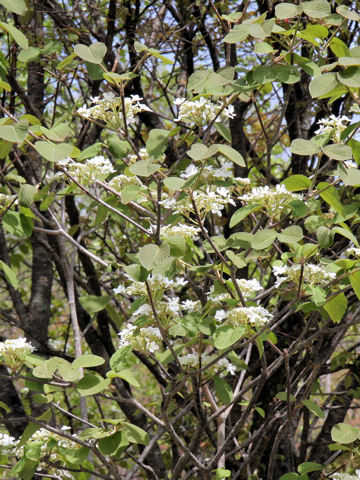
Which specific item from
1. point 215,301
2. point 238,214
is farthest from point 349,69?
point 215,301

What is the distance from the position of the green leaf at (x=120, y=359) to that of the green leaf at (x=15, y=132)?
0.69 metres

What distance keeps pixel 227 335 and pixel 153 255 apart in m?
0.32

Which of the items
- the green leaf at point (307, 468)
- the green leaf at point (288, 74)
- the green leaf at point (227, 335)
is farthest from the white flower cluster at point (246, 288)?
the green leaf at point (307, 468)

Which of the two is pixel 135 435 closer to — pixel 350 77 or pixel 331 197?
pixel 331 197

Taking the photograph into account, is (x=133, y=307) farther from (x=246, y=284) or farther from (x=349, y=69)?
(x=349, y=69)

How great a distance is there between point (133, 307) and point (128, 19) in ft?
8.56

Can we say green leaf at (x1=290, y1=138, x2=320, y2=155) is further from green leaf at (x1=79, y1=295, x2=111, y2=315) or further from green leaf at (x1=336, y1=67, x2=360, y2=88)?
green leaf at (x1=79, y1=295, x2=111, y2=315)

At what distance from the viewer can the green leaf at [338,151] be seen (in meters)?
1.55

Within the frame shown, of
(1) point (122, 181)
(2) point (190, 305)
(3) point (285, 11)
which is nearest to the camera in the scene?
(3) point (285, 11)

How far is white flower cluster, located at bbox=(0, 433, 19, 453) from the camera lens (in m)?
2.03

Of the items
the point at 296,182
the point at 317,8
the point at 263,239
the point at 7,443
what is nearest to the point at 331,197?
the point at 296,182

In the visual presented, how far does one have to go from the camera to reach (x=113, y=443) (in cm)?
183

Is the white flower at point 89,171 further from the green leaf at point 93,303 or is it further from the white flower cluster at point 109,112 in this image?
the green leaf at point 93,303

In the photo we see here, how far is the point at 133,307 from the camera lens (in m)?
1.70
